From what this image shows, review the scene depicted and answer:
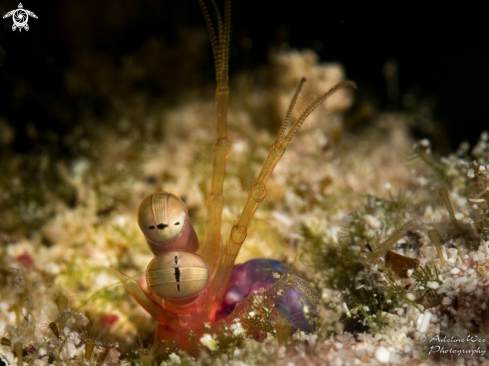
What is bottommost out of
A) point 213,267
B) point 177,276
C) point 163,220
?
point 177,276

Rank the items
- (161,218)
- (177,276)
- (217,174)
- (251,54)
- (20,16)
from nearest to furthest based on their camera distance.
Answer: (177,276) < (161,218) < (217,174) < (20,16) < (251,54)

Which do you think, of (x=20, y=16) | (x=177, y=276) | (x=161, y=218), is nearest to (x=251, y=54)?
(x=20, y=16)

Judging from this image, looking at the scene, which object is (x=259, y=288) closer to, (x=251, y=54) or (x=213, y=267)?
(x=213, y=267)

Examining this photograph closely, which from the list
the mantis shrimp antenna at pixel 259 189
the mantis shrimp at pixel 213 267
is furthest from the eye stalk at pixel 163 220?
the mantis shrimp antenna at pixel 259 189

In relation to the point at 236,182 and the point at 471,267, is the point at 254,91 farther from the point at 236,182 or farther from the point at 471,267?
the point at 471,267

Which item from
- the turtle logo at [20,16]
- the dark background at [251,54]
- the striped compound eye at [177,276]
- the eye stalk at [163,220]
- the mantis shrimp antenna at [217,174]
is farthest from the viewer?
the dark background at [251,54]

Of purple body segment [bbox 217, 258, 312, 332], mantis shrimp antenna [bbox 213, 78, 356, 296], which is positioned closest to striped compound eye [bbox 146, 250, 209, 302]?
mantis shrimp antenna [bbox 213, 78, 356, 296]

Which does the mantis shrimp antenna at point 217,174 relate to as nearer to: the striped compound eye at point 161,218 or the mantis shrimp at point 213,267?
the mantis shrimp at point 213,267

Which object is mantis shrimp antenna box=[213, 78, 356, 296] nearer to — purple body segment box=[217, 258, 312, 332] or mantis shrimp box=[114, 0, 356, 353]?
mantis shrimp box=[114, 0, 356, 353]
